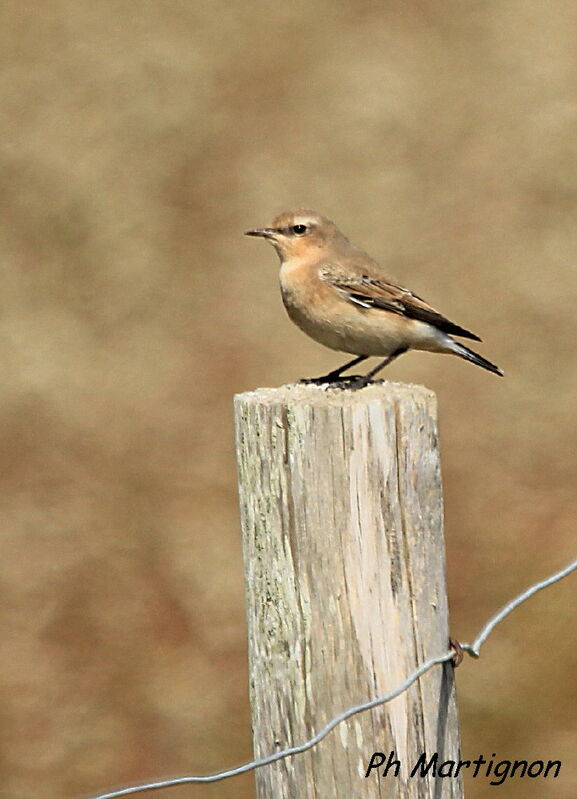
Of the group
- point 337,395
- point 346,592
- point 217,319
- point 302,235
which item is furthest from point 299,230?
point 217,319

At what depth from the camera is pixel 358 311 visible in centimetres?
693

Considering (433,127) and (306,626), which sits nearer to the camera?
(306,626)

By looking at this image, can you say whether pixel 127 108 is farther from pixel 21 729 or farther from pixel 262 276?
pixel 21 729

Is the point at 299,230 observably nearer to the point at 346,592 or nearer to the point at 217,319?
the point at 346,592

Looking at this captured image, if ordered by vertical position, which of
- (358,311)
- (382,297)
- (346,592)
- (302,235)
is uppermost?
(302,235)

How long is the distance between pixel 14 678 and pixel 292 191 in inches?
274

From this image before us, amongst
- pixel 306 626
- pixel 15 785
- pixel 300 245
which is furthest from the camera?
pixel 15 785

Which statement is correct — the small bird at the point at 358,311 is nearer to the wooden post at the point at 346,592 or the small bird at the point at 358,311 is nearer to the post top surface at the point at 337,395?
the post top surface at the point at 337,395

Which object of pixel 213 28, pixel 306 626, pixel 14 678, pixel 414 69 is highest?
pixel 213 28

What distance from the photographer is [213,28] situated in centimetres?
1748

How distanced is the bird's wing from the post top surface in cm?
256

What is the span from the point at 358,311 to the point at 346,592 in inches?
126

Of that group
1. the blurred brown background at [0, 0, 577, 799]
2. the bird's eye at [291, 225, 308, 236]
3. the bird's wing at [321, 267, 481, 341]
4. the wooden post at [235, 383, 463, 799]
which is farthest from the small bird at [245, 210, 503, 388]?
the wooden post at [235, 383, 463, 799]

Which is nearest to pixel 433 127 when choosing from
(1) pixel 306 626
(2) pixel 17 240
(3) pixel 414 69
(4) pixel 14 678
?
(3) pixel 414 69
